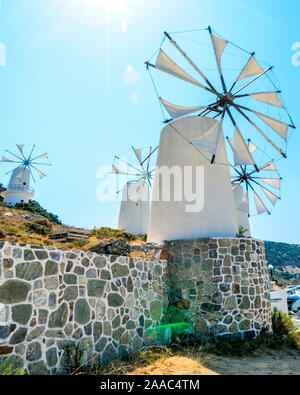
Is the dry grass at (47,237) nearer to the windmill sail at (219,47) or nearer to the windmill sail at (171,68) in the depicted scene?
the windmill sail at (171,68)

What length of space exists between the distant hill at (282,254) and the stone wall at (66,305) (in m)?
53.2

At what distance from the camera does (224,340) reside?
22.5 feet

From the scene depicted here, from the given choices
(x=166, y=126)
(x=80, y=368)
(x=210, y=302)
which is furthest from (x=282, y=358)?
(x=166, y=126)

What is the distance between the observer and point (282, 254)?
57656 millimetres

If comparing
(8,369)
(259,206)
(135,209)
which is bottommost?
(8,369)

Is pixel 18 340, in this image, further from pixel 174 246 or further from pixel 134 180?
pixel 134 180

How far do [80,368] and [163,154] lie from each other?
6961 millimetres

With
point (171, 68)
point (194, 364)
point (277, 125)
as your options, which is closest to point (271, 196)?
point (277, 125)

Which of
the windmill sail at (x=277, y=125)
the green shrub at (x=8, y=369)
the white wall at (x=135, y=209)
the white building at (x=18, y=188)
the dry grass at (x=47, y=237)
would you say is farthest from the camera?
the white building at (x=18, y=188)

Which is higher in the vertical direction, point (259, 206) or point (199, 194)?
point (259, 206)

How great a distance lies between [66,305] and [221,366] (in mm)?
3377

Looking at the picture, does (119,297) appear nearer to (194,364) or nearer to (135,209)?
(194,364)

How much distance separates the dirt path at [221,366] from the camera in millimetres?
4930

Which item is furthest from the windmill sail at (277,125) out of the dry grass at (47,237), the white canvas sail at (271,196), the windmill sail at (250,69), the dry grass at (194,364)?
the white canvas sail at (271,196)
